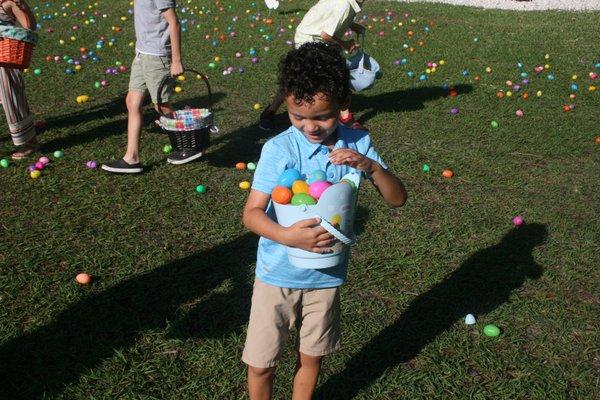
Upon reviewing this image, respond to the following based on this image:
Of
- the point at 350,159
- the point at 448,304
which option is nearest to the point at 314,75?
the point at 350,159

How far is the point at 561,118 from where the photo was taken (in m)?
6.86

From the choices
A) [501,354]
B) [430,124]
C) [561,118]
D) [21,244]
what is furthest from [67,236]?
[561,118]

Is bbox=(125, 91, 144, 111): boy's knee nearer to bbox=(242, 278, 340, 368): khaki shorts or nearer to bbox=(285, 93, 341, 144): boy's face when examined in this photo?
bbox=(242, 278, 340, 368): khaki shorts

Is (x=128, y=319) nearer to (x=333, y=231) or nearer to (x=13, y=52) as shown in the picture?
(x=333, y=231)

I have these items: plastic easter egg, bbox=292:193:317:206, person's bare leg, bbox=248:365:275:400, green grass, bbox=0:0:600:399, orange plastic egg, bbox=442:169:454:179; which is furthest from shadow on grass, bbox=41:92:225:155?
plastic easter egg, bbox=292:193:317:206

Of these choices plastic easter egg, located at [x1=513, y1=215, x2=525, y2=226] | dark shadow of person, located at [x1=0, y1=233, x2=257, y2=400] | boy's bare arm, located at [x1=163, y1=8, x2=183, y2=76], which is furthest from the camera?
boy's bare arm, located at [x1=163, y1=8, x2=183, y2=76]

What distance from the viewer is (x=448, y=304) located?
140 inches

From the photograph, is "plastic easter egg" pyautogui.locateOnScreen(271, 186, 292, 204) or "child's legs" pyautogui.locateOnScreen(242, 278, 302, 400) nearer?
"plastic easter egg" pyautogui.locateOnScreen(271, 186, 292, 204)

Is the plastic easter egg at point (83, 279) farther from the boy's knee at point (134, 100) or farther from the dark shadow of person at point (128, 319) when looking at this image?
the boy's knee at point (134, 100)

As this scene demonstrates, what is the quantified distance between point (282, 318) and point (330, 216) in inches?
23.6

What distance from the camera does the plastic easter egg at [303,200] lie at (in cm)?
185

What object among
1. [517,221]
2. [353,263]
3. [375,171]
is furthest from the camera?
[517,221]

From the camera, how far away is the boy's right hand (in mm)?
1834

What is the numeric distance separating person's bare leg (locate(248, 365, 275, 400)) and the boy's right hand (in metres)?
0.69
